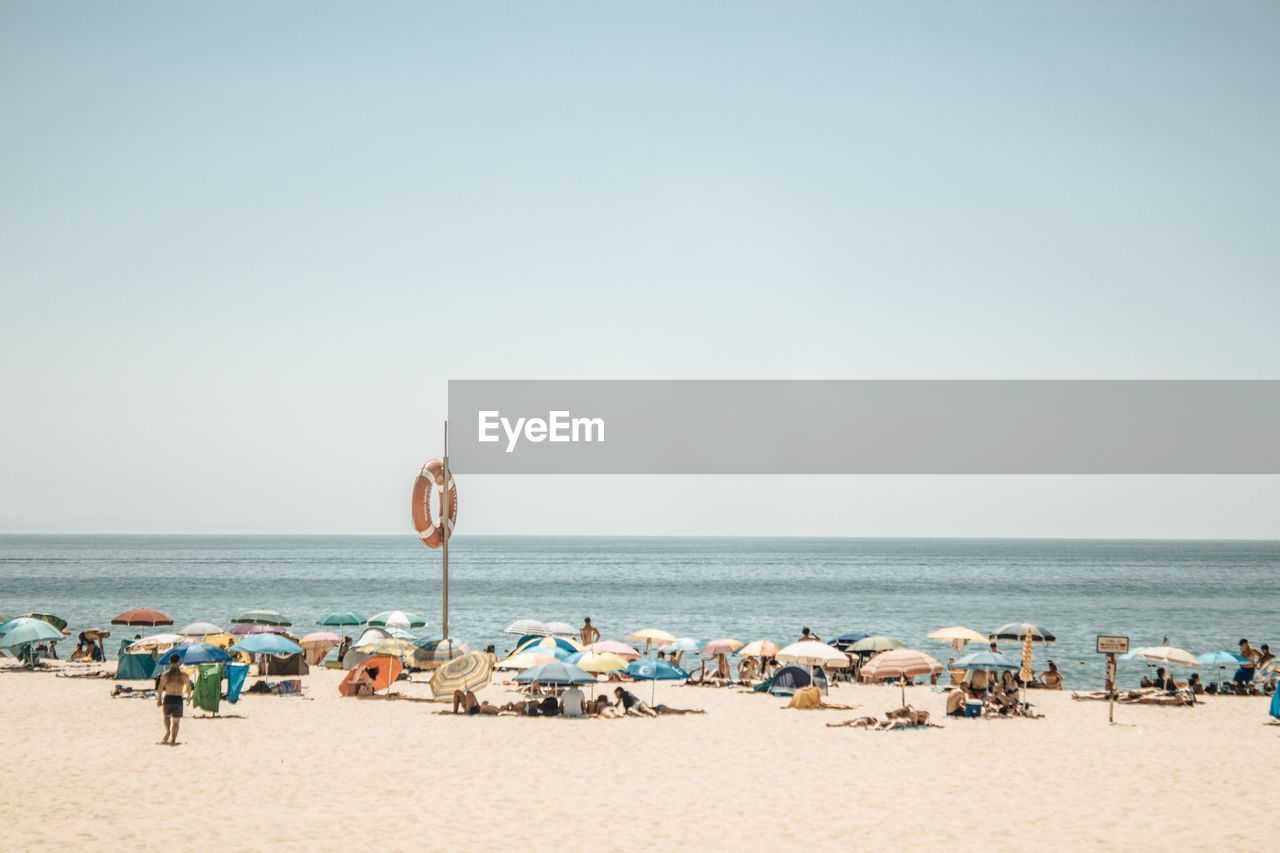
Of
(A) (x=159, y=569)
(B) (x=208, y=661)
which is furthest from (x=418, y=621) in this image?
(A) (x=159, y=569)

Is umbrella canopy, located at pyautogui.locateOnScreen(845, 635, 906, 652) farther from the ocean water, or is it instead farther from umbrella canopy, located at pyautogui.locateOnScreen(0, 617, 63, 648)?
umbrella canopy, located at pyautogui.locateOnScreen(0, 617, 63, 648)

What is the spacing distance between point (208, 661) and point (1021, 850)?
16.6m

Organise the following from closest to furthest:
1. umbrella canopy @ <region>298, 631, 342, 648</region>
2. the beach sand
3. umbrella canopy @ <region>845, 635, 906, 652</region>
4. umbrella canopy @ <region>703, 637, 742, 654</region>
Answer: the beach sand, umbrella canopy @ <region>703, 637, 742, 654</region>, umbrella canopy @ <region>845, 635, 906, 652</region>, umbrella canopy @ <region>298, 631, 342, 648</region>

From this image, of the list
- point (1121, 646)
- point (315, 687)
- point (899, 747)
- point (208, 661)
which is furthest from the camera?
point (315, 687)

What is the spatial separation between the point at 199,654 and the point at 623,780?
1098 centimetres

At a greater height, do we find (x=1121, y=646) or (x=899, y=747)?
(x=1121, y=646)

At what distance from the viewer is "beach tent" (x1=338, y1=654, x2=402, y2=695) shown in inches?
1016

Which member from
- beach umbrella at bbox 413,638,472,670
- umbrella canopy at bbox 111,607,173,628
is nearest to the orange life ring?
beach umbrella at bbox 413,638,472,670

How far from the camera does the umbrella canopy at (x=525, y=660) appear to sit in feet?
76.1

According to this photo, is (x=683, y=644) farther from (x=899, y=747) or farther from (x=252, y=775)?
(x=252, y=775)

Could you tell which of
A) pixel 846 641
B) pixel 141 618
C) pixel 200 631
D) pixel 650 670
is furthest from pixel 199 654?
pixel 846 641

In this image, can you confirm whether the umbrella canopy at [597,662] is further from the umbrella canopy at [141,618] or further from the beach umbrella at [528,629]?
the umbrella canopy at [141,618]

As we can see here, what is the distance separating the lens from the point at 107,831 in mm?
12539

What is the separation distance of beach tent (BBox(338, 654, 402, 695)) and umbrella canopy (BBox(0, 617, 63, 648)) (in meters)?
7.56
